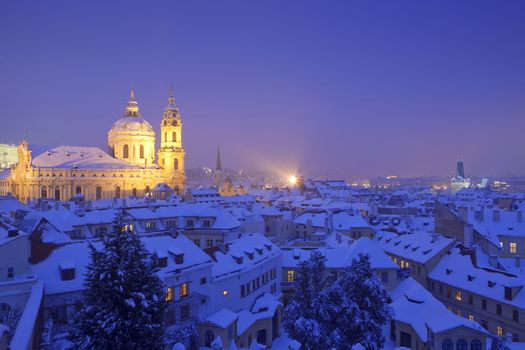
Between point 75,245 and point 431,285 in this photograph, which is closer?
point 75,245

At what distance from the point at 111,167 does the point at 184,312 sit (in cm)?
8807

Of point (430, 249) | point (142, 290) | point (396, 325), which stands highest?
point (142, 290)

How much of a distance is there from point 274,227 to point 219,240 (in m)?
22.7

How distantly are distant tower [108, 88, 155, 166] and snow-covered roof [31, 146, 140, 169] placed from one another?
5714 mm

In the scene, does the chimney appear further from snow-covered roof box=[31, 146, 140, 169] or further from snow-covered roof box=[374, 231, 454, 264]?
snow-covered roof box=[31, 146, 140, 169]

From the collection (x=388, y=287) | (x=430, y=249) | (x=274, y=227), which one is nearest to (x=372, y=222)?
(x=274, y=227)

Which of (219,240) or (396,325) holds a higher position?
(219,240)

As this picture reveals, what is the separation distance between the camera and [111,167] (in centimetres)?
11394

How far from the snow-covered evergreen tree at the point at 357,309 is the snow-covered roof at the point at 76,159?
3696 inches

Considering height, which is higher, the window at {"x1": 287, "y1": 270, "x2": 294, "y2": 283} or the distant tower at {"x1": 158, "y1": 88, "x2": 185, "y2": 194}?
the distant tower at {"x1": 158, "y1": 88, "x2": 185, "y2": 194}

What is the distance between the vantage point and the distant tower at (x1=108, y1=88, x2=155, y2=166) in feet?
412

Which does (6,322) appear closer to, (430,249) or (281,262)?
(281,262)

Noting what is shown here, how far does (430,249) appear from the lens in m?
47.9

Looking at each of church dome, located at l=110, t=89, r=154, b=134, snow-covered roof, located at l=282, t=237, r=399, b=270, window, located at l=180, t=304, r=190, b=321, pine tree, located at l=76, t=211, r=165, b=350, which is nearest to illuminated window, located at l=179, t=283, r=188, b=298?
window, located at l=180, t=304, r=190, b=321
